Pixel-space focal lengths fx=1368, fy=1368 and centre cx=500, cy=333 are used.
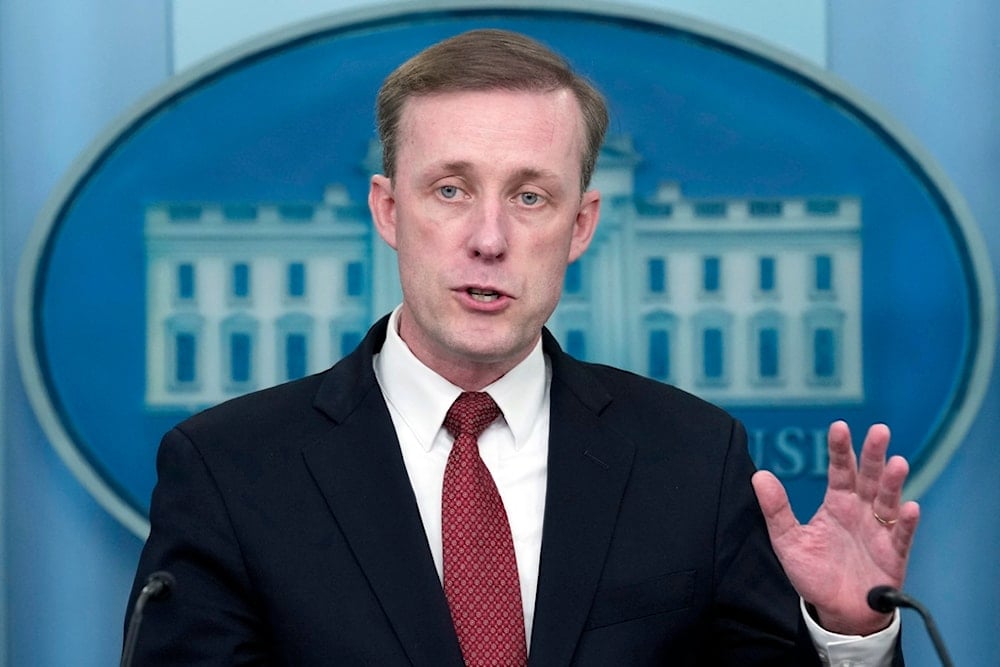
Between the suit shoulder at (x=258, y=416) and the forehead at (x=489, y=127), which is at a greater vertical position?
the forehead at (x=489, y=127)

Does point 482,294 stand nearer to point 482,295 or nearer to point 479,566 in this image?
point 482,295

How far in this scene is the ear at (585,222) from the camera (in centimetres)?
193

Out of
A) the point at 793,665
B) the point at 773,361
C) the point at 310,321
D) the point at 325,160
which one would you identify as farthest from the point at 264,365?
the point at 793,665

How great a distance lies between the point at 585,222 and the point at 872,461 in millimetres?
604

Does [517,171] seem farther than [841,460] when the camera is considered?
Yes

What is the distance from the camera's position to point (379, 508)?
170 centimetres

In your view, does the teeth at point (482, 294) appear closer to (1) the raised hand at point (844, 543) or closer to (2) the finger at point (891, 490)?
(1) the raised hand at point (844, 543)

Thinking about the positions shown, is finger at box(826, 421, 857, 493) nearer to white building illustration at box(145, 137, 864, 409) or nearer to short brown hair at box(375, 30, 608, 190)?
short brown hair at box(375, 30, 608, 190)

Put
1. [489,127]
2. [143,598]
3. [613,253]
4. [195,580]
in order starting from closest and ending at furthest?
[143,598] → [195,580] → [489,127] → [613,253]

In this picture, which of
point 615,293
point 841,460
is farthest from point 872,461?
point 615,293

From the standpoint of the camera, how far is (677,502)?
1.79 meters

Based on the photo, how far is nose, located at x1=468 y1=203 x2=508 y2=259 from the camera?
1.70 meters

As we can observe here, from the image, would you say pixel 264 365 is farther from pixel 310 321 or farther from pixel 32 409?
pixel 32 409

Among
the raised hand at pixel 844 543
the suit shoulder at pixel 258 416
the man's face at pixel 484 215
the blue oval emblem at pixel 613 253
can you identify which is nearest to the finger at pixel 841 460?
the raised hand at pixel 844 543
